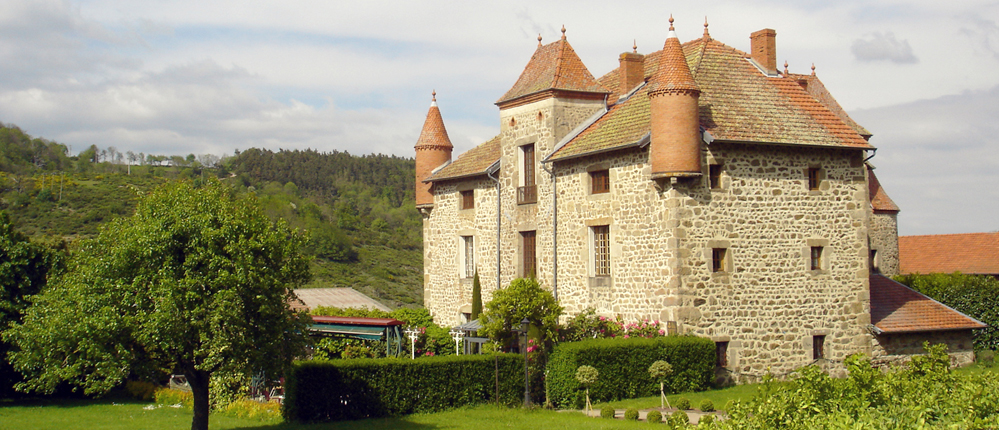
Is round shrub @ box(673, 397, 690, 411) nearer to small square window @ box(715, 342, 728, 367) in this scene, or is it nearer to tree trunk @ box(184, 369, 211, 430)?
small square window @ box(715, 342, 728, 367)

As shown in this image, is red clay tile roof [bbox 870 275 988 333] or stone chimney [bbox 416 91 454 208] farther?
stone chimney [bbox 416 91 454 208]

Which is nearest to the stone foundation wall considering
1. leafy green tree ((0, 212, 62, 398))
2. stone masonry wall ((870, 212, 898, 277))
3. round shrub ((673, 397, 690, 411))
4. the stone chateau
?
the stone chateau

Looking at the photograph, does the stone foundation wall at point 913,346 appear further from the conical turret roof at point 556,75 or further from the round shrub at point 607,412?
the conical turret roof at point 556,75

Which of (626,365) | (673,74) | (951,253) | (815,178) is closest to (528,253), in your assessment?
(626,365)

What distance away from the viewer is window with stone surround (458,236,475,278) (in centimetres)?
3045

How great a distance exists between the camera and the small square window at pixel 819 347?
23.1 m

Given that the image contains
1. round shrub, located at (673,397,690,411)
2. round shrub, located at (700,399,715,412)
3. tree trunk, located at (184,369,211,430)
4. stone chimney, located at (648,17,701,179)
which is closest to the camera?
tree trunk, located at (184,369,211,430)

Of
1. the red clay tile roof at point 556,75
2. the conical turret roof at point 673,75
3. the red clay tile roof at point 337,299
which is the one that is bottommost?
the red clay tile roof at point 337,299

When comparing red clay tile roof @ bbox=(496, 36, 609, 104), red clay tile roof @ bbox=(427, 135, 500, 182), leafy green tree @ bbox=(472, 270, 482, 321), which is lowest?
leafy green tree @ bbox=(472, 270, 482, 321)

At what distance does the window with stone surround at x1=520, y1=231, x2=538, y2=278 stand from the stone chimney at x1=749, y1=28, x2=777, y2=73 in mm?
8772

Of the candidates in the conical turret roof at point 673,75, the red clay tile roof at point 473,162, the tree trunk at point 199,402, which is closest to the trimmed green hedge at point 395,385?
the tree trunk at point 199,402

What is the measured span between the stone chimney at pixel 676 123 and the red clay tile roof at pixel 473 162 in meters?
8.40

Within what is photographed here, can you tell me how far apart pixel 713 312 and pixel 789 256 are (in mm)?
2787

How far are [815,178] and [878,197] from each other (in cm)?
1477
